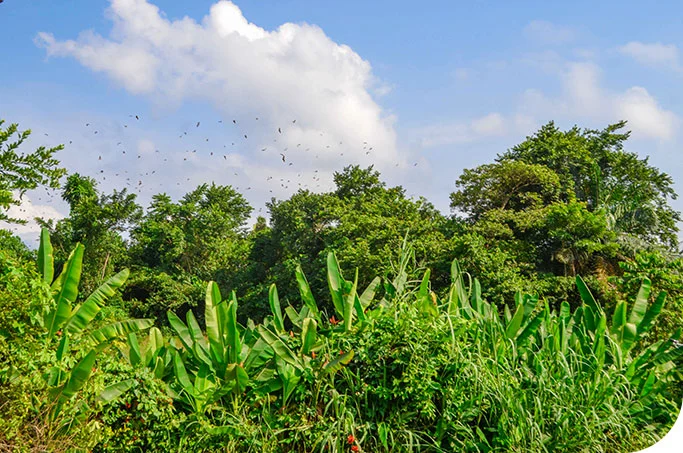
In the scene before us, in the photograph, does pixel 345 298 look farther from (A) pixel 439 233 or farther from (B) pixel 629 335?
(A) pixel 439 233

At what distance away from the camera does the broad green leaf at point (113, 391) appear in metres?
2.51

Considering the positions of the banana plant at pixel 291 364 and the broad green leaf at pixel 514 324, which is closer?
the banana plant at pixel 291 364

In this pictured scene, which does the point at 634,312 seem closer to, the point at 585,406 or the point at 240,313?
the point at 585,406

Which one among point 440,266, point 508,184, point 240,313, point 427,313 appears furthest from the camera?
point 240,313

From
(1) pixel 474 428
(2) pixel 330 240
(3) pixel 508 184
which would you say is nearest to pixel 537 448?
(1) pixel 474 428

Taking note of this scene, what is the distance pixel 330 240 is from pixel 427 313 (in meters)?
10.4

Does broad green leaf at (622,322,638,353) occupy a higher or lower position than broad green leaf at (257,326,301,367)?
higher

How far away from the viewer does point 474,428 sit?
2695mm

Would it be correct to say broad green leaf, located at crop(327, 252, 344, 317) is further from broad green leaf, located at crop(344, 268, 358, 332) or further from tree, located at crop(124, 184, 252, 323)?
tree, located at crop(124, 184, 252, 323)

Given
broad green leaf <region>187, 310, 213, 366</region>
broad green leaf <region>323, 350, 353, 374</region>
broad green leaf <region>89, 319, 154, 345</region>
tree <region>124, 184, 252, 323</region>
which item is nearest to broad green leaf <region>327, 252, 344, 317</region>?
broad green leaf <region>323, 350, 353, 374</region>

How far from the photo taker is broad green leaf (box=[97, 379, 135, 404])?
8.25ft

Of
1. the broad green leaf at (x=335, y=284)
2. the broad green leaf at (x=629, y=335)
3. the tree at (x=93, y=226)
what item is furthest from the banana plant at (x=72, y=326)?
the tree at (x=93, y=226)

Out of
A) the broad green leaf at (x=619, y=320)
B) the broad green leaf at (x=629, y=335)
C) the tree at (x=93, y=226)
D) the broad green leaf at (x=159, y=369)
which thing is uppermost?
the tree at (x=93, y=226)

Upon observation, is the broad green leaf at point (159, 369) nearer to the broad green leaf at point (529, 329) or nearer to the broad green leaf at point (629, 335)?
the broad green leaf at point (529, 329)
